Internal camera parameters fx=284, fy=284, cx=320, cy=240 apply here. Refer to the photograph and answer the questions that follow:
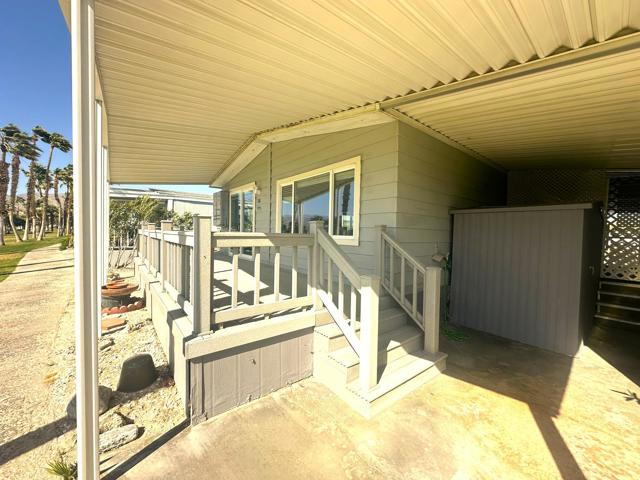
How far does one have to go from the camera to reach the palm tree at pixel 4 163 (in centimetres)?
1927

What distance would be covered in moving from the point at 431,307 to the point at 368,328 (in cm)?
113

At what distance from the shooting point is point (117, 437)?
2.14 metres

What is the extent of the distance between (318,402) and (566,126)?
427 centimetres

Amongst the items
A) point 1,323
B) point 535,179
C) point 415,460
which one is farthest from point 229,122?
point 535,179

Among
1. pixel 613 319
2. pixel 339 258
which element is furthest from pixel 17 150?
pixel 613 319

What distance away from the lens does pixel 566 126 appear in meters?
3.48

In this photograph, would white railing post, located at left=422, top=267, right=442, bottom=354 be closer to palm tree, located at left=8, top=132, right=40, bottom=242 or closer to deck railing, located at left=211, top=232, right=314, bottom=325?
deck railing, located at left=211, top=232, right=314, bottom=325

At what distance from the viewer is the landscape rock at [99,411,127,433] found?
2281 millimetres

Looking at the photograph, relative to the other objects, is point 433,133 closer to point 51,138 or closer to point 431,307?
point 431,307

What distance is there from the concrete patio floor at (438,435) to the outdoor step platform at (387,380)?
0.23 feet

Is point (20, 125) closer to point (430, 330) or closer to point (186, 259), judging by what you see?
point (186, 259)

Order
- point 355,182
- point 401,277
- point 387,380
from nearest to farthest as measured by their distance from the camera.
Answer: point 387,380 < point 401,277 < point 355,182

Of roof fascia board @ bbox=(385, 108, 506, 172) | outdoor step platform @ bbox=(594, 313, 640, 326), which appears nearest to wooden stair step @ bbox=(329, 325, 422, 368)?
roof fascia board @ bbox=(385, 108, 506, 172)

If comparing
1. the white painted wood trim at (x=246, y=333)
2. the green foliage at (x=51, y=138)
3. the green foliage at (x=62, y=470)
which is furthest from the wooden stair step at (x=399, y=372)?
the green foliage at (x=51, y=138)
